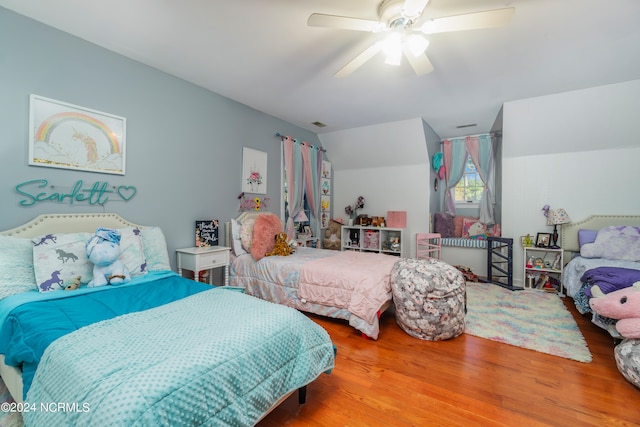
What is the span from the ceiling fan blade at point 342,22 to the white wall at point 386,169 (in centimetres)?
275

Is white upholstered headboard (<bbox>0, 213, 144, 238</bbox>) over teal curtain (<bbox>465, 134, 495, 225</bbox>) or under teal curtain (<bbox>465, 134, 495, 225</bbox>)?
under

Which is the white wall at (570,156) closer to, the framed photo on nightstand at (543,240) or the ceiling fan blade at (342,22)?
the framed photo on nightstand at (543,240)

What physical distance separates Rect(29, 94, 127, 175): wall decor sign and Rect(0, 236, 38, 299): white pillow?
2.11 ft

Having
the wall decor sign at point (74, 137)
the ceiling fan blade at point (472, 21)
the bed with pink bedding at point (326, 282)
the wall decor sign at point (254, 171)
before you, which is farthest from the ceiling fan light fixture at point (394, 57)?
the wall decor sign at point (74, 137)

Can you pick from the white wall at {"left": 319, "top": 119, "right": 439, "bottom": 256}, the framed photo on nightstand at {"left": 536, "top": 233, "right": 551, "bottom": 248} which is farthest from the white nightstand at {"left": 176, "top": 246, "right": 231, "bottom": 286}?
the framed photo on nightstand at {"left": 536, "top": 233, "right": 551, "bottom": 248}

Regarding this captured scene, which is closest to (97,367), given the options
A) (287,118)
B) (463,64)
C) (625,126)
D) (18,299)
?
(18,299)

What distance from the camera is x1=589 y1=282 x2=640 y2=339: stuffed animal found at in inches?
74.8

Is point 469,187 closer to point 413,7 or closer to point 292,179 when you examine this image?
point 292,179

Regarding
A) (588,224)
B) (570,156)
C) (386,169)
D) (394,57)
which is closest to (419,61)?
(394,57)

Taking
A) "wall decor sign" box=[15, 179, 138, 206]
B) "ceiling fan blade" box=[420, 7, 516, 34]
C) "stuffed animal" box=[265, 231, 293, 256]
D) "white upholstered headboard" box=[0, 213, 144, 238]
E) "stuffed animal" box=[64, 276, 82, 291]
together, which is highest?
"ceiling fan blade" box=[420, 7, 516, 34]

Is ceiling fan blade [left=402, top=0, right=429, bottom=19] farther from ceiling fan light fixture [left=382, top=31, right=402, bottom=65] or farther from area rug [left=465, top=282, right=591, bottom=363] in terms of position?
area rug [left=465, top=282, right=591, bottom=363]

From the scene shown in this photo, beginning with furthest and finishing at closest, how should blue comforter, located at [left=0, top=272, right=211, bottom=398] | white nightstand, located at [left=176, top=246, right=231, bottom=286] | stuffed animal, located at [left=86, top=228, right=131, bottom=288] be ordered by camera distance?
white nightstand, located at [left=176, top=246, right=231, bottom=286]
stuffed animal, located at [left=86, top=228, right=131, bottom=288]
blue comforter, located at [left=0, top=272, right=211, bottom=398]

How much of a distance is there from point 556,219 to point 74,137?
5517mm

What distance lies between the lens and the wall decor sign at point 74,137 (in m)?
2.11
